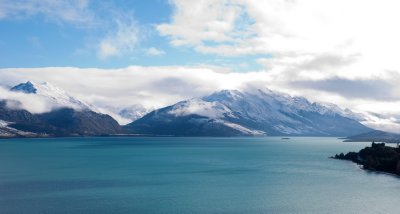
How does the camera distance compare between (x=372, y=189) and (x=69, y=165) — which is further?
(x=69, y=165)

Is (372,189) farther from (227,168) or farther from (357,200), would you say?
(227,168)

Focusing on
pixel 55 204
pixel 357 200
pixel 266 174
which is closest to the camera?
pixel 55 204

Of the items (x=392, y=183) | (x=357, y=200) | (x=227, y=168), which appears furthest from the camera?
(x=227, y=168)

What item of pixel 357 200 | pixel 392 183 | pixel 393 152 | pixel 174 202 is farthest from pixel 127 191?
pixel 393 152

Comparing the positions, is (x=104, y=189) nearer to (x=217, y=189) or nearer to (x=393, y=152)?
(x=217, y=189)

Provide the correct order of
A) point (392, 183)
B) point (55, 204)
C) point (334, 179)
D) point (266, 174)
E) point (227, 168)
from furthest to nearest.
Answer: point (227, 168), point (266, 174), point (334, 179), point (392, 183), point (55, 204)

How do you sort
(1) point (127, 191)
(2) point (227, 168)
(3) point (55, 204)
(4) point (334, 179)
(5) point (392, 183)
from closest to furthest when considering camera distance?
1. (3) point (55, 204)
2. (1) point (127, 191)
3. (5) point (392, 183)
4. (4) point (334, 179)
5. (2) point (227, 168)

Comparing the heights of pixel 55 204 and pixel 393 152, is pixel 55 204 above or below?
below

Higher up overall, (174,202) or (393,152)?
(393,152)

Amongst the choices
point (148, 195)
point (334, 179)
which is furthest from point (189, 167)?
point (148, 195)
